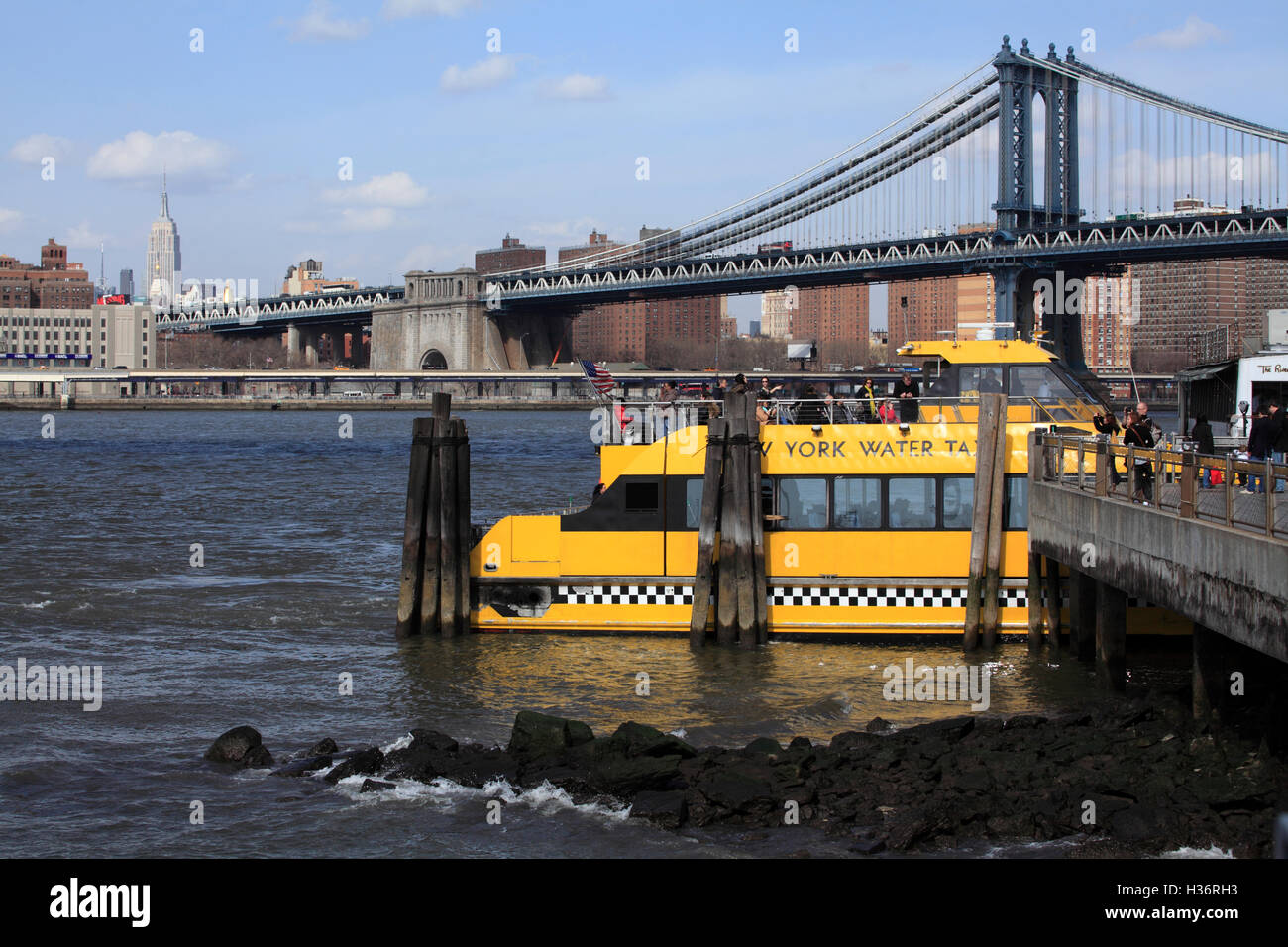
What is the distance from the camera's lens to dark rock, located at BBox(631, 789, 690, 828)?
11.6 meters

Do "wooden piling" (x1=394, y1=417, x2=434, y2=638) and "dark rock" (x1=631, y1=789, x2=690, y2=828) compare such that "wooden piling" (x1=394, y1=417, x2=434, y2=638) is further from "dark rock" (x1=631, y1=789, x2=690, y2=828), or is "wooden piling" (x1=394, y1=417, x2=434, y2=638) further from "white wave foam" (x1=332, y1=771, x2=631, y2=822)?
"dark rock" (x1=631, y1=789, x2=690, y2=828)

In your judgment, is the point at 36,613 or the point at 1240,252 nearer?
the point at 36,613

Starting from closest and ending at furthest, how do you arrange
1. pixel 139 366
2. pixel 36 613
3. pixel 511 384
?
pixel 36 613 → pixel 511 384 → pixel 139 366

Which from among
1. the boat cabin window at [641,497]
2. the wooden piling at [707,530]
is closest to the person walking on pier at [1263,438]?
the wooden piling at [707,530]

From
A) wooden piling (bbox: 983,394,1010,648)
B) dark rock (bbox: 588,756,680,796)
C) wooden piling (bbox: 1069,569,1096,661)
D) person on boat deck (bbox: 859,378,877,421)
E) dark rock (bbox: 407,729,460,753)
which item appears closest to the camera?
dark rock (bbox: 588,756,680,796)

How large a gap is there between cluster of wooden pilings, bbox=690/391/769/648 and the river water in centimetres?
39

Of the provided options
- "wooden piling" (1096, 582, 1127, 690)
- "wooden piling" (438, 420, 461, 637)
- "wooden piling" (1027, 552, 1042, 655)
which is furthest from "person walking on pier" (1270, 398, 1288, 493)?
"wooden piling" (438, 420, 461, 637)

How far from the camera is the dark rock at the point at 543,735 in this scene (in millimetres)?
13258

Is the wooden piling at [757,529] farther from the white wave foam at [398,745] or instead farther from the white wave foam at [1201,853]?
the white wave foam at [1201,853]
